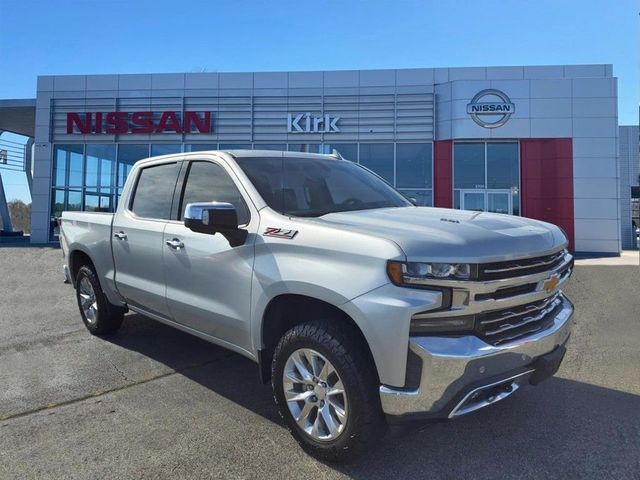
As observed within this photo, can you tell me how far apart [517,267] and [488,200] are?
56.0 ft

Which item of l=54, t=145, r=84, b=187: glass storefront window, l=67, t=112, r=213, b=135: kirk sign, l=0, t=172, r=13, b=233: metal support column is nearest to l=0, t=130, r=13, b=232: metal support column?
l=0, t=172, r=13, b=233: metal support column

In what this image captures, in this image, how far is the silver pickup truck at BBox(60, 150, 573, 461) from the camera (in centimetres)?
250

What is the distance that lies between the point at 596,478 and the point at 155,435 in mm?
2690

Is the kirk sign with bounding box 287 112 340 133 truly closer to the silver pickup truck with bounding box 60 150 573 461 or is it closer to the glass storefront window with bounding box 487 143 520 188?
the glass storefront window with bounding box 487 143 520 188

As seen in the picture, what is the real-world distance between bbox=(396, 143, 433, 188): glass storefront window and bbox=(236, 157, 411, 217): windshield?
15.1 m

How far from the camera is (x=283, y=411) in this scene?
3100 mm

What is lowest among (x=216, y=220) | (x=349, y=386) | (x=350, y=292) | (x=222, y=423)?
(x=222, y=423)

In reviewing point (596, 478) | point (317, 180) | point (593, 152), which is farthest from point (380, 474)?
point (593, 152)

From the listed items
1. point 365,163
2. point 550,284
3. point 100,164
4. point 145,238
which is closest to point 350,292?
point 550,284

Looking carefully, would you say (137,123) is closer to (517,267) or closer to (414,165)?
(414,165)

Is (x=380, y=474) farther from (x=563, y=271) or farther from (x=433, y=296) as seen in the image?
(x=563, y=271)

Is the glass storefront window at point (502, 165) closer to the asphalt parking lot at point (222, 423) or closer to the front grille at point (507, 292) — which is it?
the asphalt parking lot at point (222, 423)

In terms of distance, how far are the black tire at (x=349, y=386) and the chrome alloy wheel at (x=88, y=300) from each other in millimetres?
3439

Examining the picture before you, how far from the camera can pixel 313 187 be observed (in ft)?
12.8
